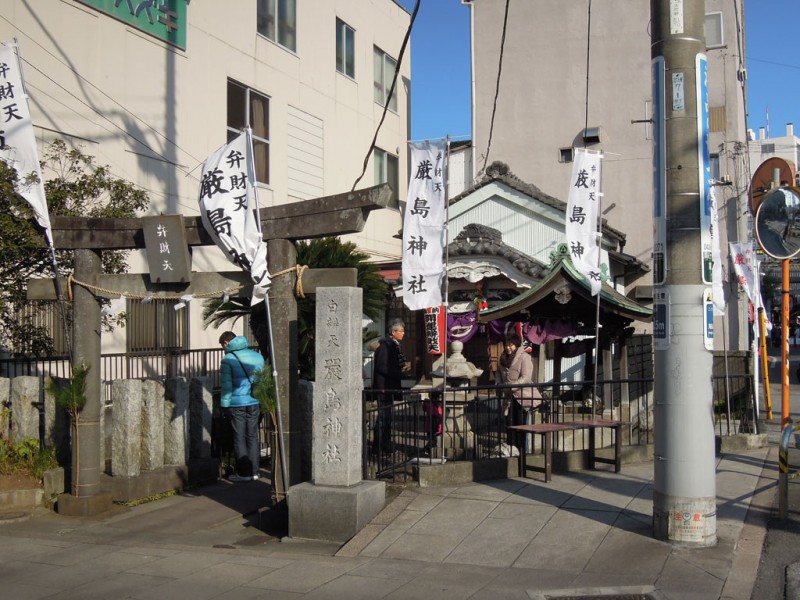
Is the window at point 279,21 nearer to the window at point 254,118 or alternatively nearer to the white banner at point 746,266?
the window at point 254,118

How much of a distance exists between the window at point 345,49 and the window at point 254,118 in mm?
4050

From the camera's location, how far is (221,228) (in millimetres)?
8141

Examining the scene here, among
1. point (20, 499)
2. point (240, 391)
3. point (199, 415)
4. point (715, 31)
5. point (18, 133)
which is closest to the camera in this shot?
point (18, 133)

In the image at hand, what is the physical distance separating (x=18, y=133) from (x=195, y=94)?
24.3 feet

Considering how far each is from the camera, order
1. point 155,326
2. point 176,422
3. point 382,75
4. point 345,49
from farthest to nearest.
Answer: point 382,75
point 345,49
point 155,326
point 176,422

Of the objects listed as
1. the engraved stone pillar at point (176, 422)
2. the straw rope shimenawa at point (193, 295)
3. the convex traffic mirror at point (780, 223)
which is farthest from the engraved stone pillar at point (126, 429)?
the convex traffic mirror at point (780, 223)

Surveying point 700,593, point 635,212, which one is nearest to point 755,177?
point 700,593

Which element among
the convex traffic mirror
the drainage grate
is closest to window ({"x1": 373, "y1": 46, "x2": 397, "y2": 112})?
the convex traffic mirror

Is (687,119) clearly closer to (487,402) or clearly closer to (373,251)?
(487,402)

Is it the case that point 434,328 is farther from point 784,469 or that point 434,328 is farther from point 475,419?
point 784,469

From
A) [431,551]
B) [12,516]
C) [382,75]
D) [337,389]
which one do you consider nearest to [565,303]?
[337,389]

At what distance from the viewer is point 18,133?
8.85 m

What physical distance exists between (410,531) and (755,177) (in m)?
6.40

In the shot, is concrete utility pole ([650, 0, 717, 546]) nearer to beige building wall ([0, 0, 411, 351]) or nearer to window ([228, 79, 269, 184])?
beige building wall ([0, 0, 411, 351])
